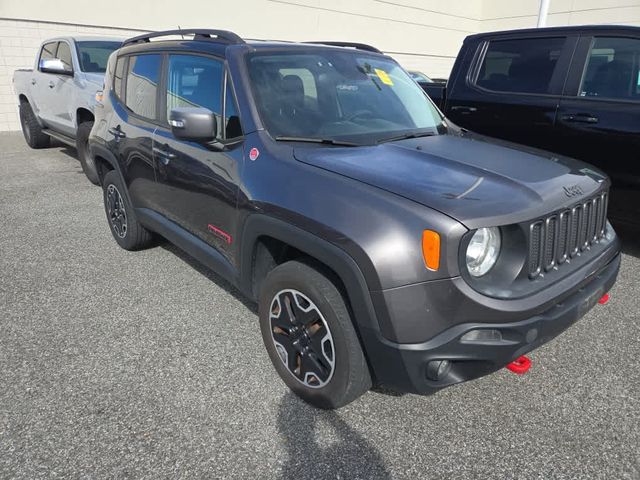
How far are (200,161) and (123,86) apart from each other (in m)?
1.68

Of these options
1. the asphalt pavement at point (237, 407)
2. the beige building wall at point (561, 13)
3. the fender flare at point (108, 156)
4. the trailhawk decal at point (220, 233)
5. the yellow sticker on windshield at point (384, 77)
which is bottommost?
the asphalt pavement at point (237, 407)

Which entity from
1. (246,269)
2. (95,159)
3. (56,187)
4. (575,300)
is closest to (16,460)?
(246,269)

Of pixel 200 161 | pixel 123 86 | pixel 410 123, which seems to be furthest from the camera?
pixel 123 86

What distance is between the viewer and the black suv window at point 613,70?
4.05 m

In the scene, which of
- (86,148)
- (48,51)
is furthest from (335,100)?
(48,51)

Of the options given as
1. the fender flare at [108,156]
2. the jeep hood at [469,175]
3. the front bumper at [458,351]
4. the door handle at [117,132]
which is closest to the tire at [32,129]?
the fender flare at [108,156]

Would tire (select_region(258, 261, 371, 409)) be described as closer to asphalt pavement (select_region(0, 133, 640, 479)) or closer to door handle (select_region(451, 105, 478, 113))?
asphalt pavement (select_region(0, 133, 640, 479))

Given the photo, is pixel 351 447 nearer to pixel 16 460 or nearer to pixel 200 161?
pixel 16 460

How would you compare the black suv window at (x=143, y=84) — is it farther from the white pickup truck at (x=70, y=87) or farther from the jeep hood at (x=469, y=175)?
the white pickup truck at (x=70, y=87)

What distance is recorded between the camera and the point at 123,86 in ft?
13.5

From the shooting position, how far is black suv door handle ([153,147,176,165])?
3275mm

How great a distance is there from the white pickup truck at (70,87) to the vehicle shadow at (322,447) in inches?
214

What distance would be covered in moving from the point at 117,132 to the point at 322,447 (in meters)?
3.05

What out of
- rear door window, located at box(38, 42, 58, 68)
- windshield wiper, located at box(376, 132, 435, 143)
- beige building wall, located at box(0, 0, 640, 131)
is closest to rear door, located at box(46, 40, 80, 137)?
rear door window, located at box(38, 42, 58, 68)
